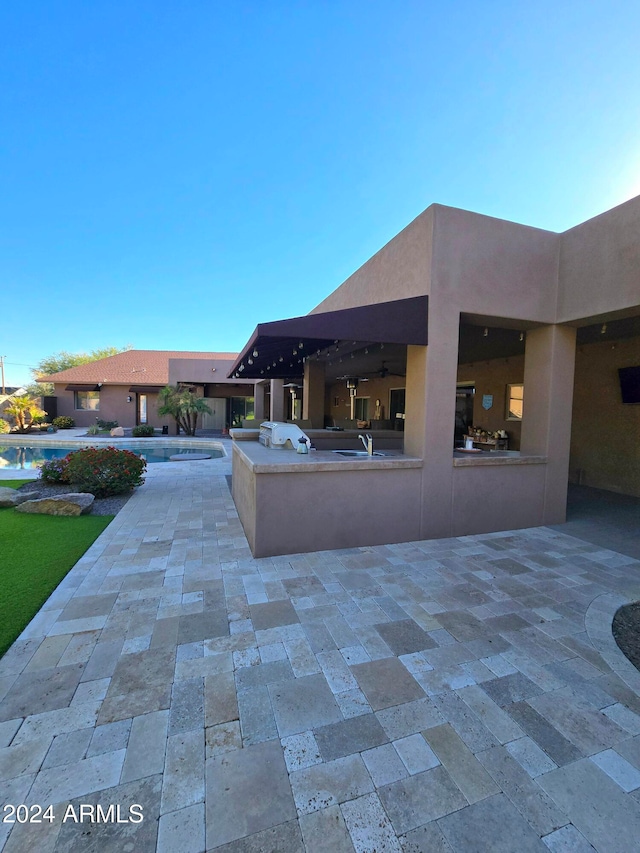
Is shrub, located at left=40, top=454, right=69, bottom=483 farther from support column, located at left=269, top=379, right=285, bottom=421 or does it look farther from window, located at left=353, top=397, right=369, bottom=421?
window, located at left=353, top=397, right=369, bottom=421

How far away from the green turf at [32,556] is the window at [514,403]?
913cm

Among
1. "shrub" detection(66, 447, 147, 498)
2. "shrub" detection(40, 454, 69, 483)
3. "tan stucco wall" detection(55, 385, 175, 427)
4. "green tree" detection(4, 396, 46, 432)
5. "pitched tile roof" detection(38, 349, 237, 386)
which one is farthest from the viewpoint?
"tan stucco wall" detection(55, 385, 175, 427)

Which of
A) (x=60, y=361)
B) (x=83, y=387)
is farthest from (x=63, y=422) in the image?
(x=60, y=361)

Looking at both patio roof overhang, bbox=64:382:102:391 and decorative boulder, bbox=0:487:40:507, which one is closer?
decorative boulder, bbox=0:487:40:507

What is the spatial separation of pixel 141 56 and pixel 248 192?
684cm

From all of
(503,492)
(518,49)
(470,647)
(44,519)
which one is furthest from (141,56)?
(470,647)

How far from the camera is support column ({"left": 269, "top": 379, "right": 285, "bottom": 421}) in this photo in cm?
1272

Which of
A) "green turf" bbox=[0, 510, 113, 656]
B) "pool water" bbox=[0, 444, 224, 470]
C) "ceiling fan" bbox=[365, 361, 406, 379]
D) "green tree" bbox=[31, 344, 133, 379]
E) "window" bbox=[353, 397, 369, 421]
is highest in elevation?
"green tree" bbox=[31, 344, 133, 379]

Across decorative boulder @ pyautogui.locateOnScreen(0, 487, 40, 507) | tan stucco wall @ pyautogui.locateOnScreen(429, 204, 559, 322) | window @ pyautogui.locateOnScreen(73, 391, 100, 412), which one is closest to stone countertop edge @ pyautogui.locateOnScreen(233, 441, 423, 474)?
tan stucco wall @ pyautogui.locateOnScreen(429, 204, 559, 322)

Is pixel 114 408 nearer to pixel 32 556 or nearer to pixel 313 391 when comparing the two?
pixel 313 391

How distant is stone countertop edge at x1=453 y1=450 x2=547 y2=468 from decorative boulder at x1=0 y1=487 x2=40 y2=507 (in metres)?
6.98

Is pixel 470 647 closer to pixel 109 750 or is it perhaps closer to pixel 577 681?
pixel 577 681

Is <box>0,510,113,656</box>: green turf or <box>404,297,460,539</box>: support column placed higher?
<box>404,297,460,539</box>: support column

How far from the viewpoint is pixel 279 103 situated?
9.85 meters
